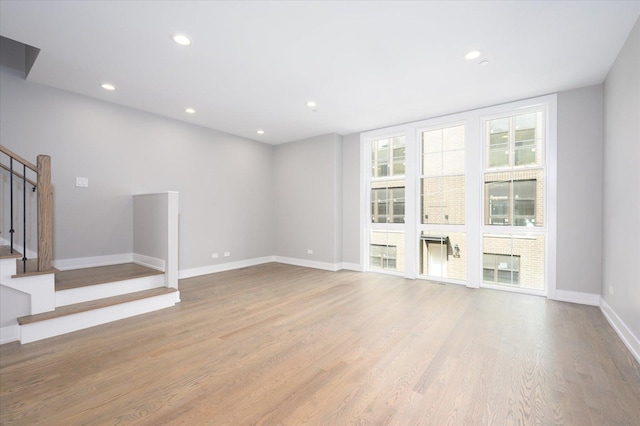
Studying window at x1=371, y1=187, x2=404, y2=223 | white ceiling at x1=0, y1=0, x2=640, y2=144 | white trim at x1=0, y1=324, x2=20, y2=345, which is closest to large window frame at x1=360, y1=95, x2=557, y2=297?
window at x1=371, y1=187, x2=404, y2=223

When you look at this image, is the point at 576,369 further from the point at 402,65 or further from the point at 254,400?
the point at 402,65

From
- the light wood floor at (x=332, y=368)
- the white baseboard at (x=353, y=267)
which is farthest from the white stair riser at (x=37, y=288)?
the white baseboard at (x=353, y=267)

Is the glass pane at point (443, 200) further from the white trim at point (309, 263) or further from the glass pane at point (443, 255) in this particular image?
the white trim at point (309, 263)

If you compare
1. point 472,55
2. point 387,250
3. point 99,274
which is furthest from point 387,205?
point 99,274

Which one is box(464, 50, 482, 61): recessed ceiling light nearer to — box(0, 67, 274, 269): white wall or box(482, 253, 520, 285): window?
box(482, 253, 520, 285): window

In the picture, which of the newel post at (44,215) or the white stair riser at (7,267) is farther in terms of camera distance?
the newel post at (44,215)

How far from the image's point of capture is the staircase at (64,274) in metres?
2.69

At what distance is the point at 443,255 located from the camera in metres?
5.01

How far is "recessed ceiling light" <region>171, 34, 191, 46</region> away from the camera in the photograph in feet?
8.89

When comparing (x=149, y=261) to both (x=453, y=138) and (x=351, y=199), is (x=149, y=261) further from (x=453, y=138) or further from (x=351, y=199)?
(x=453, y=138)

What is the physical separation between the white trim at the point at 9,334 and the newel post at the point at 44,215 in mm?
559

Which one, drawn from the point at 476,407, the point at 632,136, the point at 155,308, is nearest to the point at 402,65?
the point at 632,136

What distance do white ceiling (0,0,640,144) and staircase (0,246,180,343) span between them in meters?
2.27

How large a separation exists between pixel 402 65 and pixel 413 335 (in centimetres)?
300
